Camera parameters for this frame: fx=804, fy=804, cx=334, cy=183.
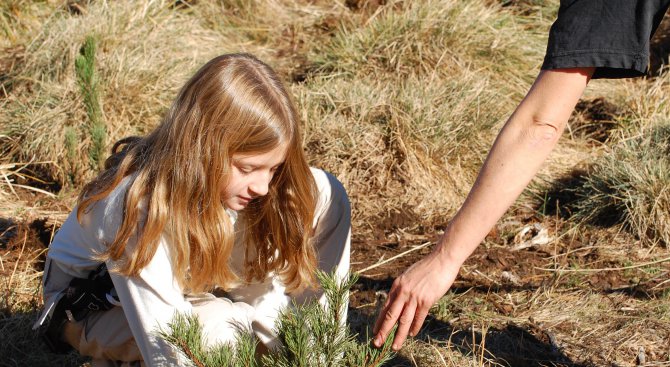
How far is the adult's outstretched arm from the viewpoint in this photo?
177 centimetres

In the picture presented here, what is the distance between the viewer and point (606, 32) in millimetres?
1678

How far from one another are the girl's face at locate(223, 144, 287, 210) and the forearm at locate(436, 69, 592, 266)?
0.67 m

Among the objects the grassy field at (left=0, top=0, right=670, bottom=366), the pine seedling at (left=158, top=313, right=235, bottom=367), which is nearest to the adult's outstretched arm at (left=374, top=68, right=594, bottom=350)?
the pine seedling at (left=158, top=313, right=235, bottom=367)

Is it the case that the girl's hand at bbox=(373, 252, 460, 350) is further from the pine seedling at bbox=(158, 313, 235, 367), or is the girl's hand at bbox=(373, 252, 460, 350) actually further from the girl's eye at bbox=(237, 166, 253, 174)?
the girl's eye at bbox=(237, 166, 253, 174)

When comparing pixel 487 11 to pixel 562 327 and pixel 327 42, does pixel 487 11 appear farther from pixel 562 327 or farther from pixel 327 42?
pixel 562 327

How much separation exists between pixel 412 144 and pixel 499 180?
2590 mm

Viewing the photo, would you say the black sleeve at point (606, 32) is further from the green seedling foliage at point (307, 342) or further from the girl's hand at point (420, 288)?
the green seedling foliage at point (307, 342)

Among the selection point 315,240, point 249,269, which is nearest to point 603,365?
point 315,240

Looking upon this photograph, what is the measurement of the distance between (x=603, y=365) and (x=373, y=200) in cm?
165

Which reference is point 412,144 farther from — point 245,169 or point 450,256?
point 450,256

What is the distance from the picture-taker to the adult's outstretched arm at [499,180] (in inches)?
69.9

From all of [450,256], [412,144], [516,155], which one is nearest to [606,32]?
[516,155]

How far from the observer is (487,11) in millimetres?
5645

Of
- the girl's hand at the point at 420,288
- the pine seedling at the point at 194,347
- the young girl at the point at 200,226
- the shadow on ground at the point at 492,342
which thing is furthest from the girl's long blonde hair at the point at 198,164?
the shadow on ground at the point at 492,342
